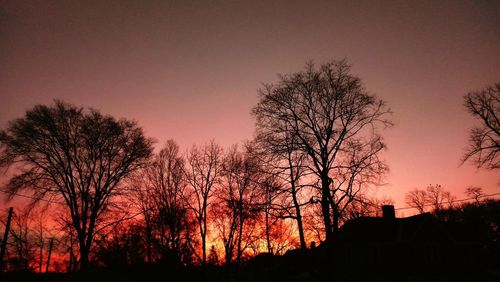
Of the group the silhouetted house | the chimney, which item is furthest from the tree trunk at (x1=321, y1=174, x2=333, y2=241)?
the chimney

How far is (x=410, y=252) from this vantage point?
2452cm

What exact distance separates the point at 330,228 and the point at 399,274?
10.4 meters

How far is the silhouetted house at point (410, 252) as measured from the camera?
2405 cm

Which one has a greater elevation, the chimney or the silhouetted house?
the chimney

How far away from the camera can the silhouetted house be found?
24.0m

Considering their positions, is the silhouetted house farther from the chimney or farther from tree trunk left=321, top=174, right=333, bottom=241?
tree trunk left=321, top=174, right=333, bottom=241

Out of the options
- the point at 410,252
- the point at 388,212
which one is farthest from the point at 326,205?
the point at 388,212

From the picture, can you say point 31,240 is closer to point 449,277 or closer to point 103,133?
point 103,133

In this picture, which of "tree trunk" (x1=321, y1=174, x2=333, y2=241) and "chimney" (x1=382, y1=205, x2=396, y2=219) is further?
"chimney" (x1=382, y1=205, x2=396, y2=219)

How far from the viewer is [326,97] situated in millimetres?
18375

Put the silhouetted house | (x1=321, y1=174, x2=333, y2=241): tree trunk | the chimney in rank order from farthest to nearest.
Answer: the chimney < the silhouetted house < (x1=321, y1=174, x2=333, y2=241): tree trunk

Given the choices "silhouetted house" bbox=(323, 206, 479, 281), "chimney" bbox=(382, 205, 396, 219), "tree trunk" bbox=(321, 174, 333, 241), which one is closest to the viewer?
"tree trunk" bbox=(321, 174, 333, 241)

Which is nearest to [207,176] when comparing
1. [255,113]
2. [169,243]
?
[169,243]

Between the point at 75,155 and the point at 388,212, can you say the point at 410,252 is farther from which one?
the point at 75,155
